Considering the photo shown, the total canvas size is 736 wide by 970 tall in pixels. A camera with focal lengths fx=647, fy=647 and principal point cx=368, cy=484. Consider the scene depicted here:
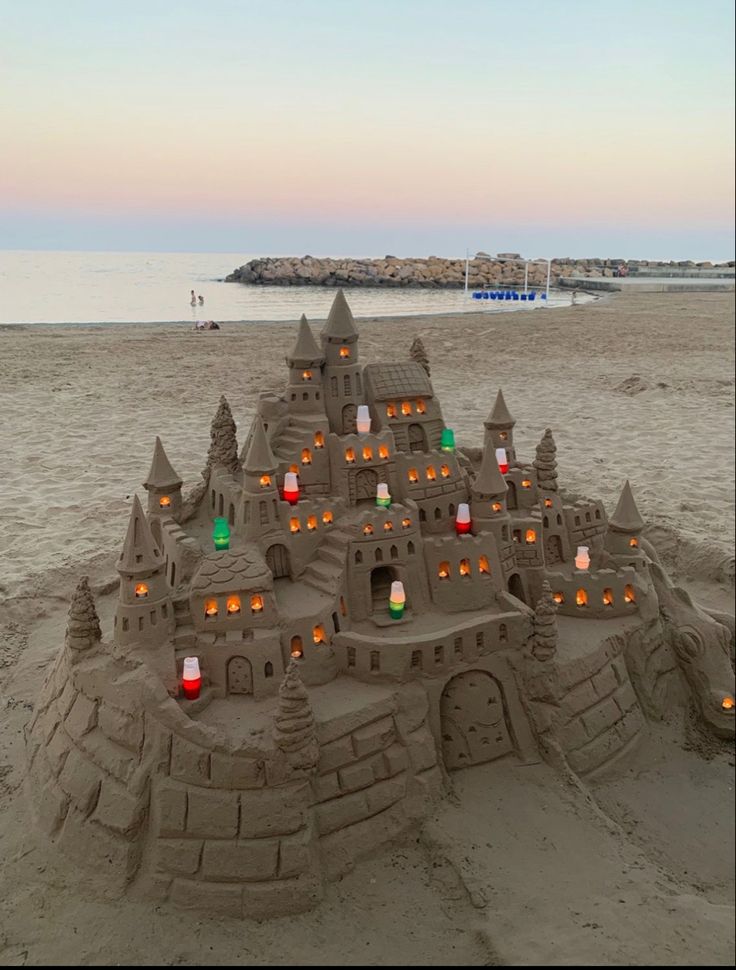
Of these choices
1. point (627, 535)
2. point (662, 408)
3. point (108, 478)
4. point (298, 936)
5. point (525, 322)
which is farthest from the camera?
point (525, 322)

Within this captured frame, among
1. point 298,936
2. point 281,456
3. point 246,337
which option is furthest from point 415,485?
point 246,337

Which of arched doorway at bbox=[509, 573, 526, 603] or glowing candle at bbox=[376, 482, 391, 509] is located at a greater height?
glowing candle at bbox=[376, 482, 391, 509]

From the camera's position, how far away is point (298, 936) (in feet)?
28.6

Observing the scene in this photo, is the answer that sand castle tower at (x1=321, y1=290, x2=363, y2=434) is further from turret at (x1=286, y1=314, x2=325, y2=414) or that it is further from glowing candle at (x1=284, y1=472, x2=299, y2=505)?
glowing candle at (x1=284, y1=472, x2=299, y2=505)

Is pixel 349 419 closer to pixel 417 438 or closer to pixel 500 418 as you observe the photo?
pixel 417 438

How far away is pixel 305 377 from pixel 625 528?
24.9 ft

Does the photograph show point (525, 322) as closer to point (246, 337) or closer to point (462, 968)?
point (246, 337)

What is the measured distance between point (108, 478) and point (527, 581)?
1578 cm

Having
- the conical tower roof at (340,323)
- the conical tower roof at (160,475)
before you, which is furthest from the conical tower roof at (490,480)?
the conical tower roof at (160,475)

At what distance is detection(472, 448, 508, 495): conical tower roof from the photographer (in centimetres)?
1273

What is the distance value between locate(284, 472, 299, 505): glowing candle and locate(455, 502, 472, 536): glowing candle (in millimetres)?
3206

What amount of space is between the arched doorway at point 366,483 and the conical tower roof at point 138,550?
13.3ft

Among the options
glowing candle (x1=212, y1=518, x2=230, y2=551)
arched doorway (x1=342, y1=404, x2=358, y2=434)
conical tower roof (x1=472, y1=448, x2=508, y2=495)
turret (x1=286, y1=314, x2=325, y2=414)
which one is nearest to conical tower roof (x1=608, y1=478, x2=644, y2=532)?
conical tower roof (x1=472, y1=448, x2=508, y2=495)

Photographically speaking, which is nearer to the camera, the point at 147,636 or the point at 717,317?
the point at 147,636
